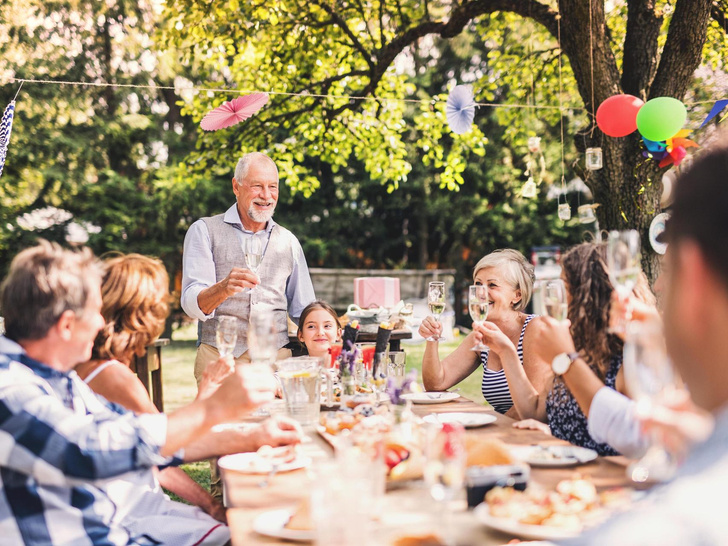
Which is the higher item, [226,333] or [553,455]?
[226,333]

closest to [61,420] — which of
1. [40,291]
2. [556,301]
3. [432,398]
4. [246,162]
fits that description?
[40,291]

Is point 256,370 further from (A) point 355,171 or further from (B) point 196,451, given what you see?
(A) point 355,171

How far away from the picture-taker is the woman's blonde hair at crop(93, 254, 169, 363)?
2.13 metres

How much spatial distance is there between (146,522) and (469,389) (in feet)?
22.6

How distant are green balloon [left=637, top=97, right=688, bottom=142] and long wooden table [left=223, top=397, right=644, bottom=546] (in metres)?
2.70

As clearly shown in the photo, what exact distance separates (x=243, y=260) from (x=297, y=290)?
39 centimetres

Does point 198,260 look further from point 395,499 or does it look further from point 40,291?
point 395,499


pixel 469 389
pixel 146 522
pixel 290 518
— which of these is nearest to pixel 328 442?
pixel 146 522

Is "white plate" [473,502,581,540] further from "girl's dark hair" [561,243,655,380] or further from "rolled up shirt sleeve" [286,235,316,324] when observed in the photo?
"rolled up shirt sleeve" [286,235,316,324]

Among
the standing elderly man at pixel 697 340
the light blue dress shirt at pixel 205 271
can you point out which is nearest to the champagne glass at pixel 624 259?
the standing elderly man at pixel 697 340

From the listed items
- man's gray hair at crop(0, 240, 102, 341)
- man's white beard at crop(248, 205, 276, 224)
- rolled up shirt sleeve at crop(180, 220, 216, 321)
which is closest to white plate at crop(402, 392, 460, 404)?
rolled up shirt sleeve at crop(180, 220, 216, 321)

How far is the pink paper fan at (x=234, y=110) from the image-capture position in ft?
15.7

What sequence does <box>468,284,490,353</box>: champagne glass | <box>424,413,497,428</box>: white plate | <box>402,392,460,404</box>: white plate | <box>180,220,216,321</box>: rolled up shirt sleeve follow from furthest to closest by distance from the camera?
<box>180,220,216,321</box>: rolled up shirt sleeve
<box>402,392,460,404</box>: white plate
<box>468,284,490,353</box>: champagne glass
<box>424,413,497,428</box>: white plate

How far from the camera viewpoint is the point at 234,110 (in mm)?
4910
